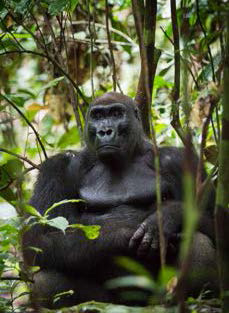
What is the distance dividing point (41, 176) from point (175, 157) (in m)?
0.91

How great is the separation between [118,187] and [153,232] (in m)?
0.62

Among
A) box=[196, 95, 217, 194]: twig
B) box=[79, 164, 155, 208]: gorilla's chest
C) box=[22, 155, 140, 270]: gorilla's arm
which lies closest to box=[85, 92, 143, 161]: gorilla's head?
box=[79, 164, 155, 208]: gorilla's chest

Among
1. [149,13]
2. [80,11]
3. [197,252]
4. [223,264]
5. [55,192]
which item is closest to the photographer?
[223,264]

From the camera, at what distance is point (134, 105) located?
4.61 m

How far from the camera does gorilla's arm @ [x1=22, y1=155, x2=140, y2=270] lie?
3932 millimetres

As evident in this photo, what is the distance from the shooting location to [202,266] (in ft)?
12.4

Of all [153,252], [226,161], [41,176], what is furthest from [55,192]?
[226,161]

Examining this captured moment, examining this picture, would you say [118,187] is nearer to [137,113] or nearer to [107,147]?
[107,147]

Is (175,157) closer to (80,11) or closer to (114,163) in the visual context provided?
(114,163)

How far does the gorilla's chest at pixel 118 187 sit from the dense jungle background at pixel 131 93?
38 centimetres

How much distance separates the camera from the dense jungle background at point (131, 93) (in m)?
2.59

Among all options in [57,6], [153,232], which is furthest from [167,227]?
[57,6]

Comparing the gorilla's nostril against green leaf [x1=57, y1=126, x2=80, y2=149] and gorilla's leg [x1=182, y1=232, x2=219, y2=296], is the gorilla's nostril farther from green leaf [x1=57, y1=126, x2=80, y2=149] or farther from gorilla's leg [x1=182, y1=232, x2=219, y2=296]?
green leaf [x1=57, y1=126, x2=80, y2=149]

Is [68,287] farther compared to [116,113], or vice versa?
[116,113]
